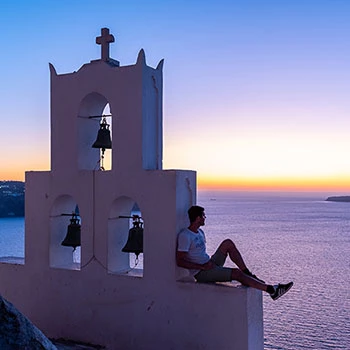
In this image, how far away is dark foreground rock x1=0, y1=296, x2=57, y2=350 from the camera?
10.0ft

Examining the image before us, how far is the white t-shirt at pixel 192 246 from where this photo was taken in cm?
514

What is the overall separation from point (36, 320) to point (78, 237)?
3.79 ft

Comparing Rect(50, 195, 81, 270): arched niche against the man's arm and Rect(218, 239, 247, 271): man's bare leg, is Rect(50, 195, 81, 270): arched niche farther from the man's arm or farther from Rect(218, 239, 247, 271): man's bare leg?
Rect(218, 239, 247, 271): man's bare leg

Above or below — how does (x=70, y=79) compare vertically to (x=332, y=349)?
above

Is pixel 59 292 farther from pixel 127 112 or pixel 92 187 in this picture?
pixel 127 112

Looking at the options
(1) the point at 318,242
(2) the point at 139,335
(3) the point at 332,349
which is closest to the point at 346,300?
(3) the point at 332,349

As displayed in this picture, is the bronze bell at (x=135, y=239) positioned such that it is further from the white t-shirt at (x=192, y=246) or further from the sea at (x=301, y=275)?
the sea at (x=301, y=275)

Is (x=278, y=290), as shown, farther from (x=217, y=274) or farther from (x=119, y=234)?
(x=119, y=234)

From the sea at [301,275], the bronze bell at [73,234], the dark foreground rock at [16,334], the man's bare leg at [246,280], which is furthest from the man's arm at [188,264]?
the sea at [301,275]

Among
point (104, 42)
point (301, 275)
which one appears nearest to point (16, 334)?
point (104, 42)

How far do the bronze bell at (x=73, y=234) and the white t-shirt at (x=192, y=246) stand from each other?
4.59 feet

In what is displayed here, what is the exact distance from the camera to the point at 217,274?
5121mm

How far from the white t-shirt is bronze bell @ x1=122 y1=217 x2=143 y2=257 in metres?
0.60

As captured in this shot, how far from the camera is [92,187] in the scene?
573cm
